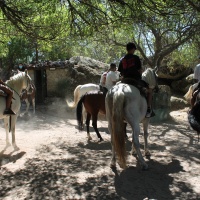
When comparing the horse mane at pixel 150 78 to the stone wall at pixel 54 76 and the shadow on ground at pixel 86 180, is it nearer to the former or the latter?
the shadow on ground at pixel 86 180

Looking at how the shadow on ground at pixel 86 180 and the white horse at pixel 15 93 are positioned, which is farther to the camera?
the white horse at pixel 15 93

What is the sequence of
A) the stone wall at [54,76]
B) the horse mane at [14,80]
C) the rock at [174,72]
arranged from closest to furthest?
the horse mane at [14,80] < the stone wall at [54,76] < the rock at [174,72]

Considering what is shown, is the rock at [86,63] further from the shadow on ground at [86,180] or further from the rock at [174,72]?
the shadow on ground at [86,180]

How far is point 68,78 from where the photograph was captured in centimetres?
1617

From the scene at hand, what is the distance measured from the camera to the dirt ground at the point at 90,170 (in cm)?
441

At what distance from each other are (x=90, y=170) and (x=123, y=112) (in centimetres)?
138

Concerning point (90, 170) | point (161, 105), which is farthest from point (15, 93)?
point (161, 105)

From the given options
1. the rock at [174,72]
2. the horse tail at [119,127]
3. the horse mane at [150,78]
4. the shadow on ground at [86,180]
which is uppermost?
the rock at [174,72]

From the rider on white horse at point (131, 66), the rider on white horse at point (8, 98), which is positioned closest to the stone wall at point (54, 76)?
the rider on white horse at point (8, 98)

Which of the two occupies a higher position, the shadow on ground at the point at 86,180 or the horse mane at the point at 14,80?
the horse mane at the point at 14,80

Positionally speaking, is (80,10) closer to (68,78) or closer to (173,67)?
(68,78)

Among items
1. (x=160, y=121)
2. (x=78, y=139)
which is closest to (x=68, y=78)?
(x=160, y=121)

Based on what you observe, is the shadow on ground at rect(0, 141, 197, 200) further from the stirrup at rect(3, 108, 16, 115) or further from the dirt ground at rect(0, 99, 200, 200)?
the stirrup at rect(3, 108, 16, 115)

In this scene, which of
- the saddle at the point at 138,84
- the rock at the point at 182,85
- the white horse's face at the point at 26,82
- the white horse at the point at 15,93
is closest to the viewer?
the saddle at the point at 138,84
